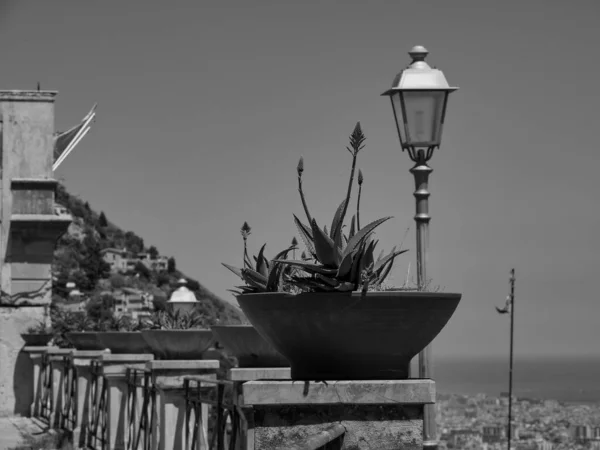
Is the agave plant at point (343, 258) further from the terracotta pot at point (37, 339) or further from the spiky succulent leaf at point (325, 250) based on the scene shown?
the terracotta pot at point (37, 339)

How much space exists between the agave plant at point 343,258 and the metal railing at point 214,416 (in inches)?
68.1

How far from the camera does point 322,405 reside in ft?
13.8

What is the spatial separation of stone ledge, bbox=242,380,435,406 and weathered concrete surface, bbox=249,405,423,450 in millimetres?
41

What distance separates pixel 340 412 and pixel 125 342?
854 cm

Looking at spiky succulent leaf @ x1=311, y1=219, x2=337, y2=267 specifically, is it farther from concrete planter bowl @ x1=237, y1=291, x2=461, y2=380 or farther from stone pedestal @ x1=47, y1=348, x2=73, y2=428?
stone pedestal @ x1=47, y1=348, x2=73, y2=428

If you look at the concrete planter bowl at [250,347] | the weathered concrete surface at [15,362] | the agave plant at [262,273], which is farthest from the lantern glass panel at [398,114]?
the weathered concrete surface at [15,362]

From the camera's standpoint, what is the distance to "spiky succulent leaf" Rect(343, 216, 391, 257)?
4.20m

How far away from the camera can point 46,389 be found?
A: 17.4m

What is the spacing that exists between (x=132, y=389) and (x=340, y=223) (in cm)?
682

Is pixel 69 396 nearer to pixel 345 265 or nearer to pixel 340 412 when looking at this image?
pixel 340 412

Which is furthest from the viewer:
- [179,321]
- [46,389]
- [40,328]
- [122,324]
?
[40,328]

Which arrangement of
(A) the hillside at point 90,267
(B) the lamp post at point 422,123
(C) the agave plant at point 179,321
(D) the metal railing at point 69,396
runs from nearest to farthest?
(B) the lamp post at point 422,123 < (C) the agave plant at point 179,321 < (D) the metal railing at point 69,396 < (A) the hillside at point 90,267

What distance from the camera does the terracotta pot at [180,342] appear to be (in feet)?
30.2

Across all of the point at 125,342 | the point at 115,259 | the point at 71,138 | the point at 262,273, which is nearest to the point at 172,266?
the point at 115,259
